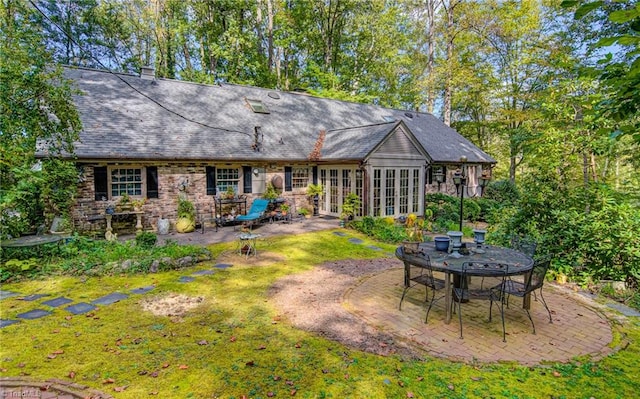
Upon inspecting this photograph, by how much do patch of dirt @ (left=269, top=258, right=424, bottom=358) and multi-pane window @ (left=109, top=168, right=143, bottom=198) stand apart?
23.3ft

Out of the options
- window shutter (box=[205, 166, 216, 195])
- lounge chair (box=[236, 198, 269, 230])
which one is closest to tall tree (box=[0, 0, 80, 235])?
window shutter (box=[205, 166, 216, 195])

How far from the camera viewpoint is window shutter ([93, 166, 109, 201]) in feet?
34.9

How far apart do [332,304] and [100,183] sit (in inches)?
350

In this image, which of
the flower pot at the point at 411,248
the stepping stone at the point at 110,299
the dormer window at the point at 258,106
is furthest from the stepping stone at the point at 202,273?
the dormer window at the point at 258,106

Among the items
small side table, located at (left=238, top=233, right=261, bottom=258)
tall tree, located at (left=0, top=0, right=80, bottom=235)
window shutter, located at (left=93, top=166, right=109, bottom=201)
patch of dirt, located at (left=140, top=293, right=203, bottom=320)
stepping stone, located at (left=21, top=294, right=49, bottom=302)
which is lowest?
patch of dirt, located at (left=140, top=293, right=203, bottom=320)

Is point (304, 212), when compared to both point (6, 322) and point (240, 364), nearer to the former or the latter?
point (6, 322)

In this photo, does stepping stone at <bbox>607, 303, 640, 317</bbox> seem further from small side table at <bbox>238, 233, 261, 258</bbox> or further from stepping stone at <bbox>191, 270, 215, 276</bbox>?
stepping stone at <bbox>191, 270, 215, 276</bbox>

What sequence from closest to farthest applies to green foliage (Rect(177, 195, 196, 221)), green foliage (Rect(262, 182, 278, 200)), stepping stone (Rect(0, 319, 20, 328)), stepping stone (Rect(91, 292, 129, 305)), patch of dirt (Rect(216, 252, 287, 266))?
stepping stone (Rect(0, 319, 20, 328)), stepping stone (Rect(91, 292, 129, 305)), patch of dirt (Rect(216, 252, 287, 266)), green foliage (Rect(177, 195, 196, 221)), green foliage (Rect(262, 182, 278, 200))

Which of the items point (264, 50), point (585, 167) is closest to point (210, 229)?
point (585, 167)

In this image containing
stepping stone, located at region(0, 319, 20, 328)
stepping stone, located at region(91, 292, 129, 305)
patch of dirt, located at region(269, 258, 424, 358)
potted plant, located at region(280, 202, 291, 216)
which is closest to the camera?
patch of dirt, located at region(269, 258, 424, 358)

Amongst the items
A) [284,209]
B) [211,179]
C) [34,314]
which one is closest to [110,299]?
[34,314]

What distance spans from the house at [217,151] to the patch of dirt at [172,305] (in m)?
6.20

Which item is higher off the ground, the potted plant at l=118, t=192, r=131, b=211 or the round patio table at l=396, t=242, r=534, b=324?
the potted plant at l=118, t=192, r=131, b=211

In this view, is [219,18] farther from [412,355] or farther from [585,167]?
[412,355]
